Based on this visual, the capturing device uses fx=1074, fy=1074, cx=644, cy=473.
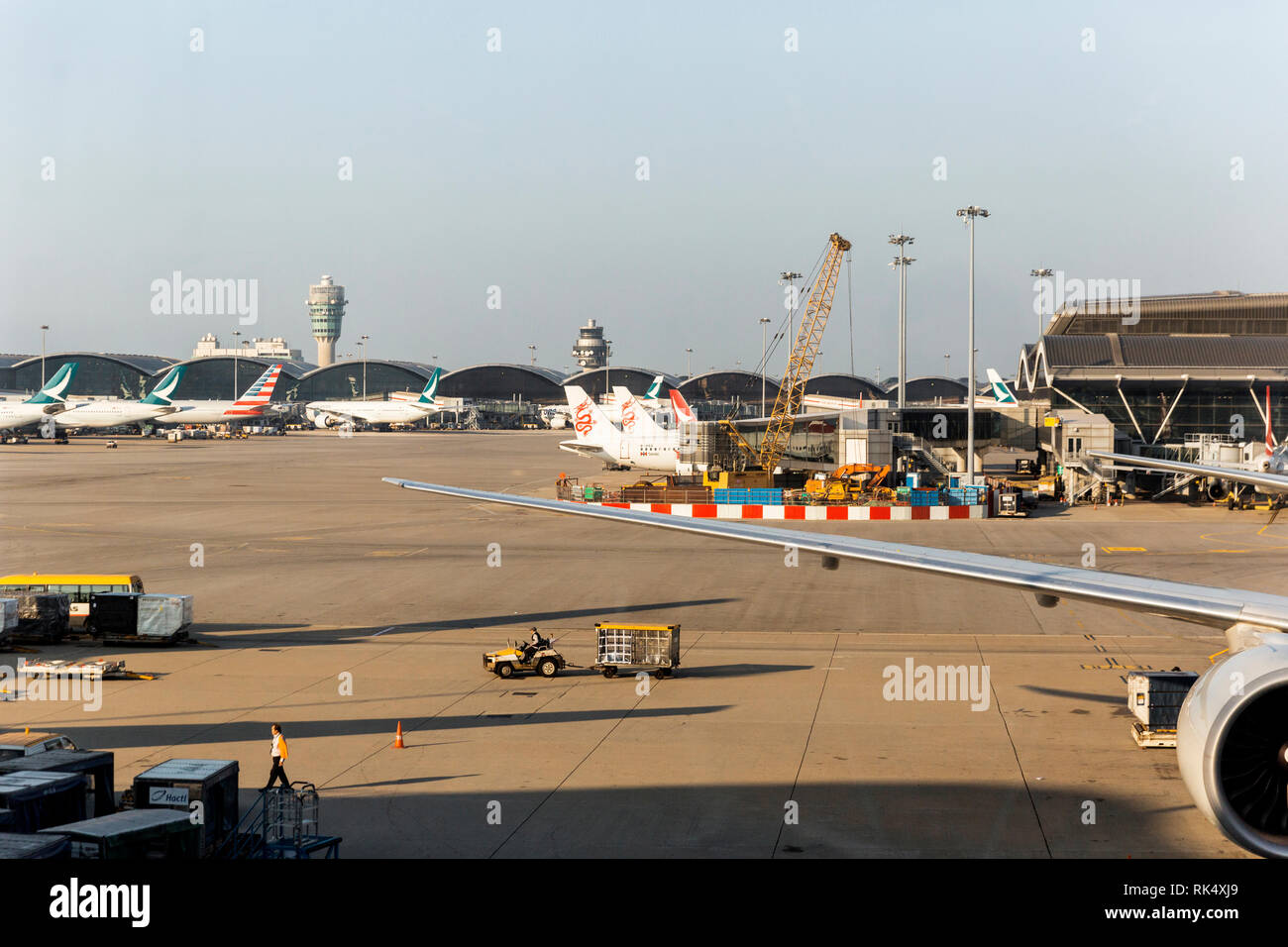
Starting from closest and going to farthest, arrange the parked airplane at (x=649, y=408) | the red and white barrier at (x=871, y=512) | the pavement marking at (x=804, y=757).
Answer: the pavement marking at (x=804, y=757), the red and white barrier at (x=871, y=512), the parked airplane at (x=649, y=408)

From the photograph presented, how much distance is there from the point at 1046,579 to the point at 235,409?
154577 mm

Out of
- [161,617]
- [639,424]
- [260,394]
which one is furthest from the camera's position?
[260,394]

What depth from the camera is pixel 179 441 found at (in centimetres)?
14075

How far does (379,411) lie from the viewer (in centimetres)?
18050

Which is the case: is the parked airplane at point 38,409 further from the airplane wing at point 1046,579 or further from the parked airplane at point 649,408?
the airplane wing at point 1046,579

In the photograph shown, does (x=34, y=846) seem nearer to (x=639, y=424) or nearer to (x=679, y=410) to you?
(x=639, y=424)

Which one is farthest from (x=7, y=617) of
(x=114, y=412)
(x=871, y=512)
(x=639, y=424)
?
(x=114, y=412)

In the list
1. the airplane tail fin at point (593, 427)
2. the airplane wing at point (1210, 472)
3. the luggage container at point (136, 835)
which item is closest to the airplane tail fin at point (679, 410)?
the airplane tail fin at point (593, 427)

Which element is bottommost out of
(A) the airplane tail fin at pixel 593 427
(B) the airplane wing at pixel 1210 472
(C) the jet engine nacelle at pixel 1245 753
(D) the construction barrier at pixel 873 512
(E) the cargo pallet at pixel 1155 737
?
(E) the cargo pallet at pixel 1155 737

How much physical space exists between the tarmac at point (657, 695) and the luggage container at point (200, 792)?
151cm

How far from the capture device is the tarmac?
1529 centimetres

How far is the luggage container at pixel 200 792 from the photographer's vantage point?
560 inches
